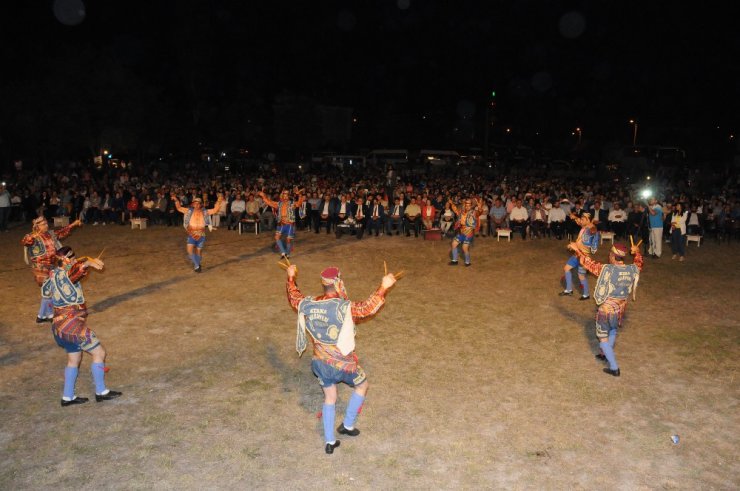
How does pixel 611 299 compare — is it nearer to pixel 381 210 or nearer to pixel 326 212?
pixel 381 210

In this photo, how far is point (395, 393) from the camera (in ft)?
23.1

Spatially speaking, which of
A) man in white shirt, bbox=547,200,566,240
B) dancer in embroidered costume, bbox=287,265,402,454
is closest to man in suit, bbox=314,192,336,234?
man in white shirt, bbox=547,200,566,240

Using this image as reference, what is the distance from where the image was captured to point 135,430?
6121mm

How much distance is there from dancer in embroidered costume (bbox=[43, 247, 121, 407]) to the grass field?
9.8 inches

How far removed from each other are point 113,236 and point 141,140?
1155 inches

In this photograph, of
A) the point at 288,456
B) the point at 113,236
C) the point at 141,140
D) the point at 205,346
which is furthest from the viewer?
the point at 141,140

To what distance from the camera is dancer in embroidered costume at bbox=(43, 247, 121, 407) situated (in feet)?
21.4

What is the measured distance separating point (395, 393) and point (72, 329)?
3.92 meters

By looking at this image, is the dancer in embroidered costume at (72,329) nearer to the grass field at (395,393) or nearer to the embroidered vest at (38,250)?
the grass field at (395,393)

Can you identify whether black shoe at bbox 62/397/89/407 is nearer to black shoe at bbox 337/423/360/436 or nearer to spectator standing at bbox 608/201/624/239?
black shoe at bbox 337/423/360/436

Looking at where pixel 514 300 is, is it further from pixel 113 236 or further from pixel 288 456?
pixel 113 236

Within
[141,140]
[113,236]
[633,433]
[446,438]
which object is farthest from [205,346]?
[141,140]

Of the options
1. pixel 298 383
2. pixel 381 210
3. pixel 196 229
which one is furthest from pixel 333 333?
pixel 381 210

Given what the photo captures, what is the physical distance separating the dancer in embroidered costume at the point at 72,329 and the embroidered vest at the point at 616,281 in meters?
6.49
